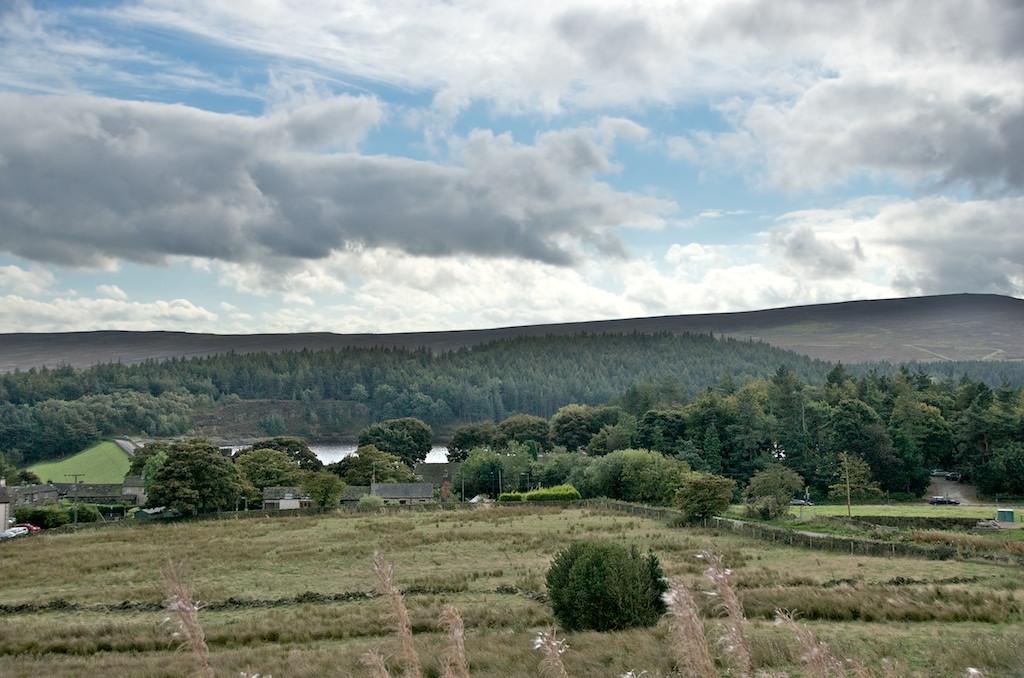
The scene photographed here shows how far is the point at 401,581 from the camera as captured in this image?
109 feet

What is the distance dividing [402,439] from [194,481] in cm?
5787

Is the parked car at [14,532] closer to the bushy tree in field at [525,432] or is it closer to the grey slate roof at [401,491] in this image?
the grey slate roof at [401,491]

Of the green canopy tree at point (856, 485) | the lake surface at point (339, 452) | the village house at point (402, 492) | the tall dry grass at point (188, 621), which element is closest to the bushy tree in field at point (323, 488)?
the village house at point (402, 492)

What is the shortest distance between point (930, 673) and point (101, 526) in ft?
211

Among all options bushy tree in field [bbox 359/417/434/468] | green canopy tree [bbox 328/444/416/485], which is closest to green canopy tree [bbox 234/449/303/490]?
green canopy tree [bbox 328/444/416/485]

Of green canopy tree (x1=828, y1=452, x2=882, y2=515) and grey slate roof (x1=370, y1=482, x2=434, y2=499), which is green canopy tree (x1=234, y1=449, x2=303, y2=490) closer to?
grey slate roof (x1=370, y1=482, x2=434, y2=499)

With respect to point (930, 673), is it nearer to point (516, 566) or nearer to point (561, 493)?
point (516, 566)

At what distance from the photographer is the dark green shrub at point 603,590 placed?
74.1 feet

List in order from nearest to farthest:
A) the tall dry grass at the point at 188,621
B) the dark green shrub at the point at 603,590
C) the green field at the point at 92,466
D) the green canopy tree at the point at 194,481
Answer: the tall dry grass at the point at 188,621
the dark green shrub at the point at 603,590
the green canopy tree at the point at 194,481
the green field at the point at 92,466

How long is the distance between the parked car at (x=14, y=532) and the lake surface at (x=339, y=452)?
87.6m

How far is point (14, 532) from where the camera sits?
60125 millimetres

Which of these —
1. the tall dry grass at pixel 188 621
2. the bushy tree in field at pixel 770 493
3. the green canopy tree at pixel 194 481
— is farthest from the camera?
the green canopy tree at pixel 194 481

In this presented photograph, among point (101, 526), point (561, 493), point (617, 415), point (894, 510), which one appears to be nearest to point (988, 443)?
point (894, 510)

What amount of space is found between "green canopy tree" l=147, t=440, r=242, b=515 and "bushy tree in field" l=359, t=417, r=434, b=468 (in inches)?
2056
